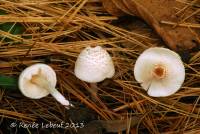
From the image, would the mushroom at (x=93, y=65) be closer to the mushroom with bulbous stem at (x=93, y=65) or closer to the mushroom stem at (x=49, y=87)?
the mushroom with bulbous stem at (x=93, y=65)

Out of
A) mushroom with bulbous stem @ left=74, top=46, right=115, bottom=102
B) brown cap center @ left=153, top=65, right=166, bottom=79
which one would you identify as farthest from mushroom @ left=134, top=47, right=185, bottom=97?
mushroom with bulbous stem @ left=74, top=46, right=115, bottom=102

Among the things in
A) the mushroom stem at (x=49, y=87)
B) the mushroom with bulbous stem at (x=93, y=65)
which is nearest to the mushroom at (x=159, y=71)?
the mushroom with bulbous stem at (x=93, y=65)

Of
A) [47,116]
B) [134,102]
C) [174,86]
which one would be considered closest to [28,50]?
[47,116]

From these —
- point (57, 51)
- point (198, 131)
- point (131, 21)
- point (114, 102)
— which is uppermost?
point (131, 21)

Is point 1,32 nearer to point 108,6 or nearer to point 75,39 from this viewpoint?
point 75,39

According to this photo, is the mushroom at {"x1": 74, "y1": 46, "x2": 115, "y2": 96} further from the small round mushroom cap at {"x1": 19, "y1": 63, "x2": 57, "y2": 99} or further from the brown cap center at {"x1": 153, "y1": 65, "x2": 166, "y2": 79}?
the brown cap center at {"x1": 153, "y1": 65, "x2": 166, "y2": 79}

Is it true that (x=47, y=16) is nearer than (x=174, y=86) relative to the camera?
No
